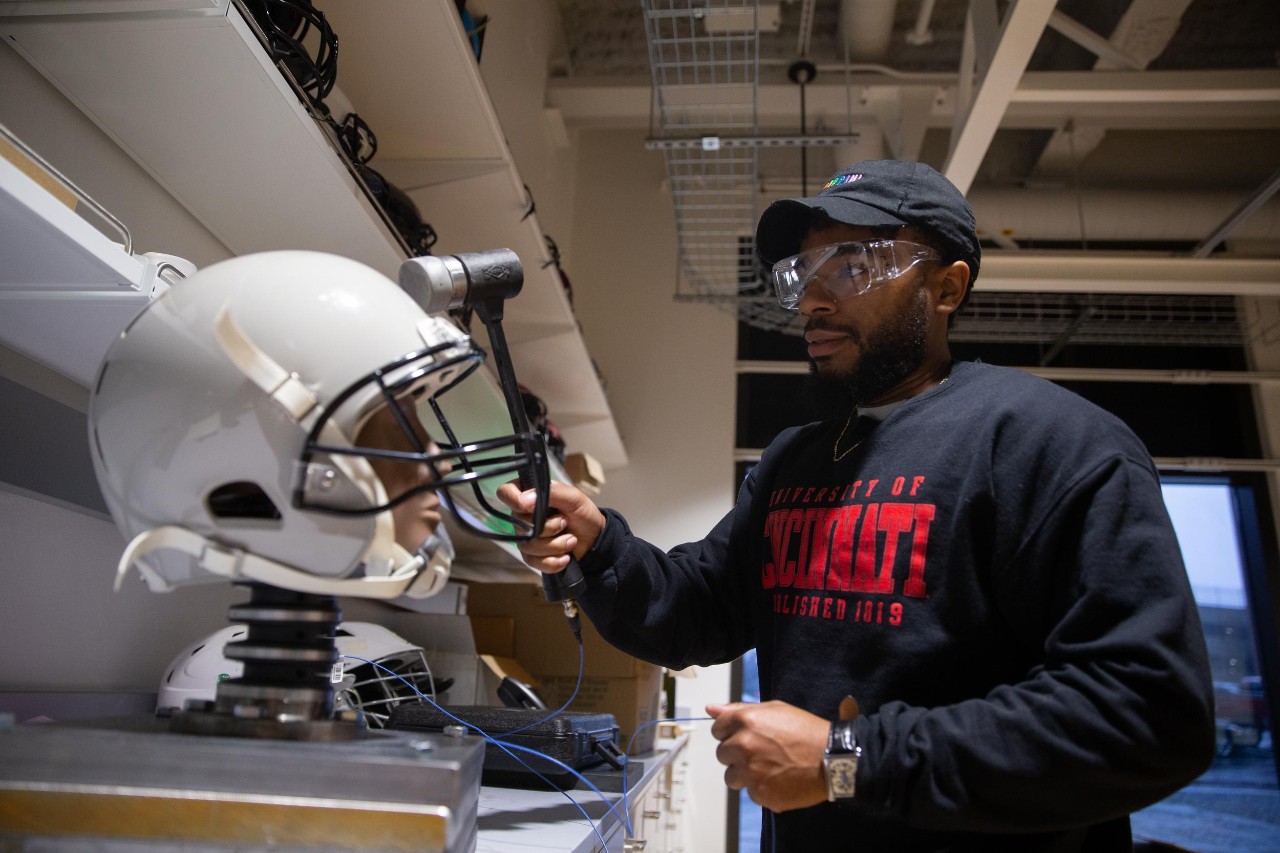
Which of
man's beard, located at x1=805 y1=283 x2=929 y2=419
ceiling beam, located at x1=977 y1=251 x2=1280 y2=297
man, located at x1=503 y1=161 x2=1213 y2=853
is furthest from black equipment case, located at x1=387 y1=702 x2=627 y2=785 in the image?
ceiling beam, located at x1=977 y1=251 x2=1280 y2=297

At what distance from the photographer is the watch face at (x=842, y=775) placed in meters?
0.77

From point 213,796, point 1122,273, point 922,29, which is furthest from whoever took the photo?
point 922,29

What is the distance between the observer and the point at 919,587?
3.03ft

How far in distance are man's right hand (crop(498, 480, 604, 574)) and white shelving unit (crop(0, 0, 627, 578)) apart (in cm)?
48

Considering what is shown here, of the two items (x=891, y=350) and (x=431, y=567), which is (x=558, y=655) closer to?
(x=891, y=350)

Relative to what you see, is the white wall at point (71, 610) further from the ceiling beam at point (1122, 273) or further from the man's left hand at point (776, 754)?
the ceiling beam at point (1122, 273)

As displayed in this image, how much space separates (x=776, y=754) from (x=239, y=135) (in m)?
0.99

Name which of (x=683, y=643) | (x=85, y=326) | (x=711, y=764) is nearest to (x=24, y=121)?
(x=85, y=326)

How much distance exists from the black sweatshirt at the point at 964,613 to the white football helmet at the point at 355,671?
539 millimetres

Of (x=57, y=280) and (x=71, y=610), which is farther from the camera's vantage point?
(x=71, y=610)

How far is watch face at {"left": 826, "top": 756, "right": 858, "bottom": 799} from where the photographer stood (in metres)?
0.77

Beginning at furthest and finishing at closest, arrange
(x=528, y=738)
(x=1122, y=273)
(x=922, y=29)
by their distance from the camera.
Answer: (x=922, y=29)
(x=1122, y=273)
(x=528, y=738)

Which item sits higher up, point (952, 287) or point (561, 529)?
point (952, 287)

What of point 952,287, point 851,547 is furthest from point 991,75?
point 851,547
